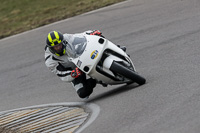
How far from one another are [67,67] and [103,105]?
111cm

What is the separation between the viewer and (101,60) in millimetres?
8562

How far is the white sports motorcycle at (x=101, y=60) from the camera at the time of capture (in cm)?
838

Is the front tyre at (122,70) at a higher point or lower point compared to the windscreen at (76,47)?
lower

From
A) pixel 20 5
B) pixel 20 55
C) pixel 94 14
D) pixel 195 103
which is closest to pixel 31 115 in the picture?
pixel 195 103

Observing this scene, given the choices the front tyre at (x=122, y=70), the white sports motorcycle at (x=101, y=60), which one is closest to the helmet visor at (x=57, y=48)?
the white sports motorcycle at (x=101, y=60)

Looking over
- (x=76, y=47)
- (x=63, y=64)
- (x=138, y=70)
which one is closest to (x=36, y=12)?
(x=138, y=70)

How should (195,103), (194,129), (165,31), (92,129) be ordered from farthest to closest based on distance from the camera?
(165,31)
(92,129)
(195,103)
(194,129)

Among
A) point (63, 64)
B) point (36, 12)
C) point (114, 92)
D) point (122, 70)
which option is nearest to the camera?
point (122, 70)

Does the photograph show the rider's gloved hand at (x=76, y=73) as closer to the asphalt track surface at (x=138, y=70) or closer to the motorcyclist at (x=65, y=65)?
the motorcyclist at (x=65, y=65)

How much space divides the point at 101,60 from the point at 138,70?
1782mm

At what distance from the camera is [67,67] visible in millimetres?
8992

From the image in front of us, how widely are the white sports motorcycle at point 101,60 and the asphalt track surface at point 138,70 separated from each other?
1.03 ft

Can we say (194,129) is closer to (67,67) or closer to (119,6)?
(67,67)

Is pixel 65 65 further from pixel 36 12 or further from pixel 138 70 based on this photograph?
pixel 36 12
